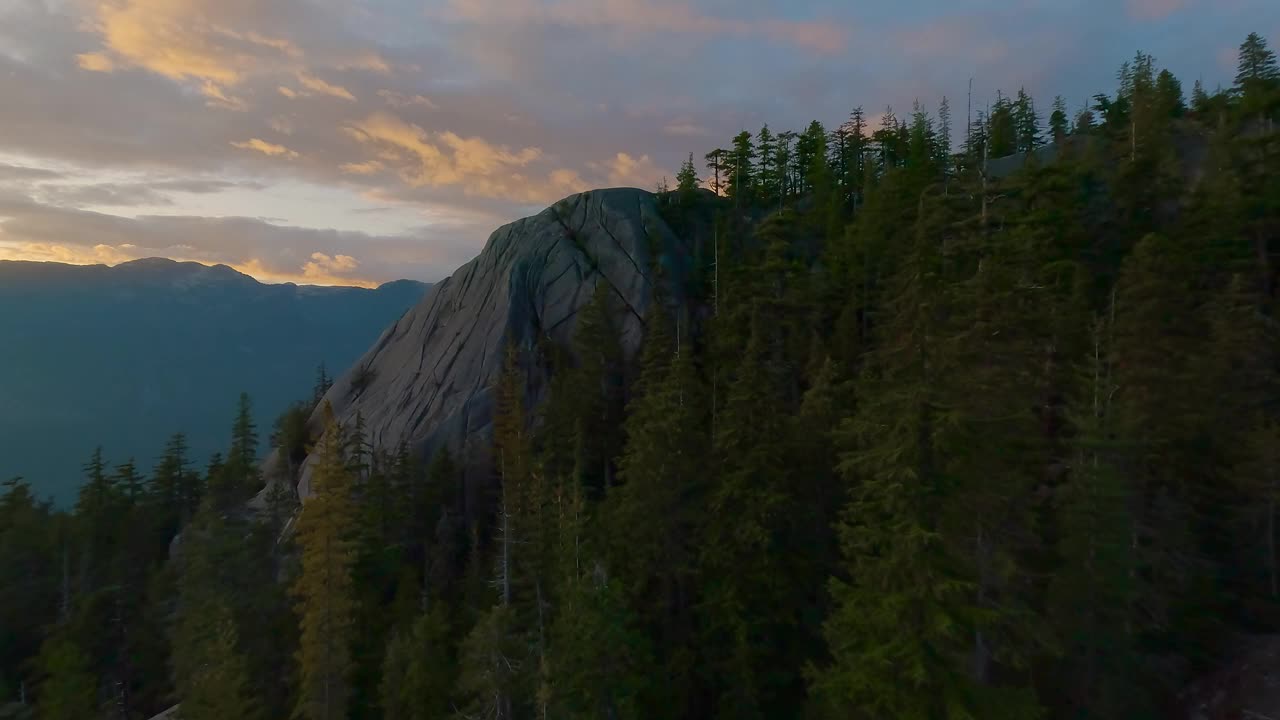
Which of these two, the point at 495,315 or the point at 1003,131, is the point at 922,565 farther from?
the point at 1003,131

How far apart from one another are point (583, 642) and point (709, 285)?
37.5 metres

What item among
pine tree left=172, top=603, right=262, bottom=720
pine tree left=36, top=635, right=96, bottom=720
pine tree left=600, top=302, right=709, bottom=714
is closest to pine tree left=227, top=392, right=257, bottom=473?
pine tree left=36, top=635, right=96, bottom=720

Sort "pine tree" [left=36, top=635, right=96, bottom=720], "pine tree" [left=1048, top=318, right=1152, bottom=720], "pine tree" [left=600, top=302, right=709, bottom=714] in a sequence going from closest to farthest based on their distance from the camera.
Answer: "pine tree" [left=1048, top=318, right=1152, bottom=720], "pine tree" [left=600, top=302, right=709, bottom=714], "pine tree" [left=36, top=635, right=96, bottom=720]

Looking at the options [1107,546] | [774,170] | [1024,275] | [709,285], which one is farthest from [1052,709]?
[774,170]

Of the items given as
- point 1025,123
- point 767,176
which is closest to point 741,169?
point 767,176

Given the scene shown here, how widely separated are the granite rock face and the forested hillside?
6.06m

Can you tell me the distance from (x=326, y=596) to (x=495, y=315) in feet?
99.2

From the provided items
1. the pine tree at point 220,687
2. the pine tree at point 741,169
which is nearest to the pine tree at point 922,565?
the pine tree at point 220,687

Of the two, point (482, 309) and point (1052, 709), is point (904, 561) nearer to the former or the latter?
point (1052, 709)

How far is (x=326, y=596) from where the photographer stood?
23344mm

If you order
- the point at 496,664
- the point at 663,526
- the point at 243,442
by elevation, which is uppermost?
the point at 663,526

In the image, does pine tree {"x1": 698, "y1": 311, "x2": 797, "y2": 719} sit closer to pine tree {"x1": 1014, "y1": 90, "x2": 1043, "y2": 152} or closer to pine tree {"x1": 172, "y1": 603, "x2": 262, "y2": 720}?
pine tree {"x1": 172, "y1": 603, "x2": 262, "y2": 720}

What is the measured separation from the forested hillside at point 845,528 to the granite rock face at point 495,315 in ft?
19.9

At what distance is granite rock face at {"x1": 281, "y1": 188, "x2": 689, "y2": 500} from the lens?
153 ft
